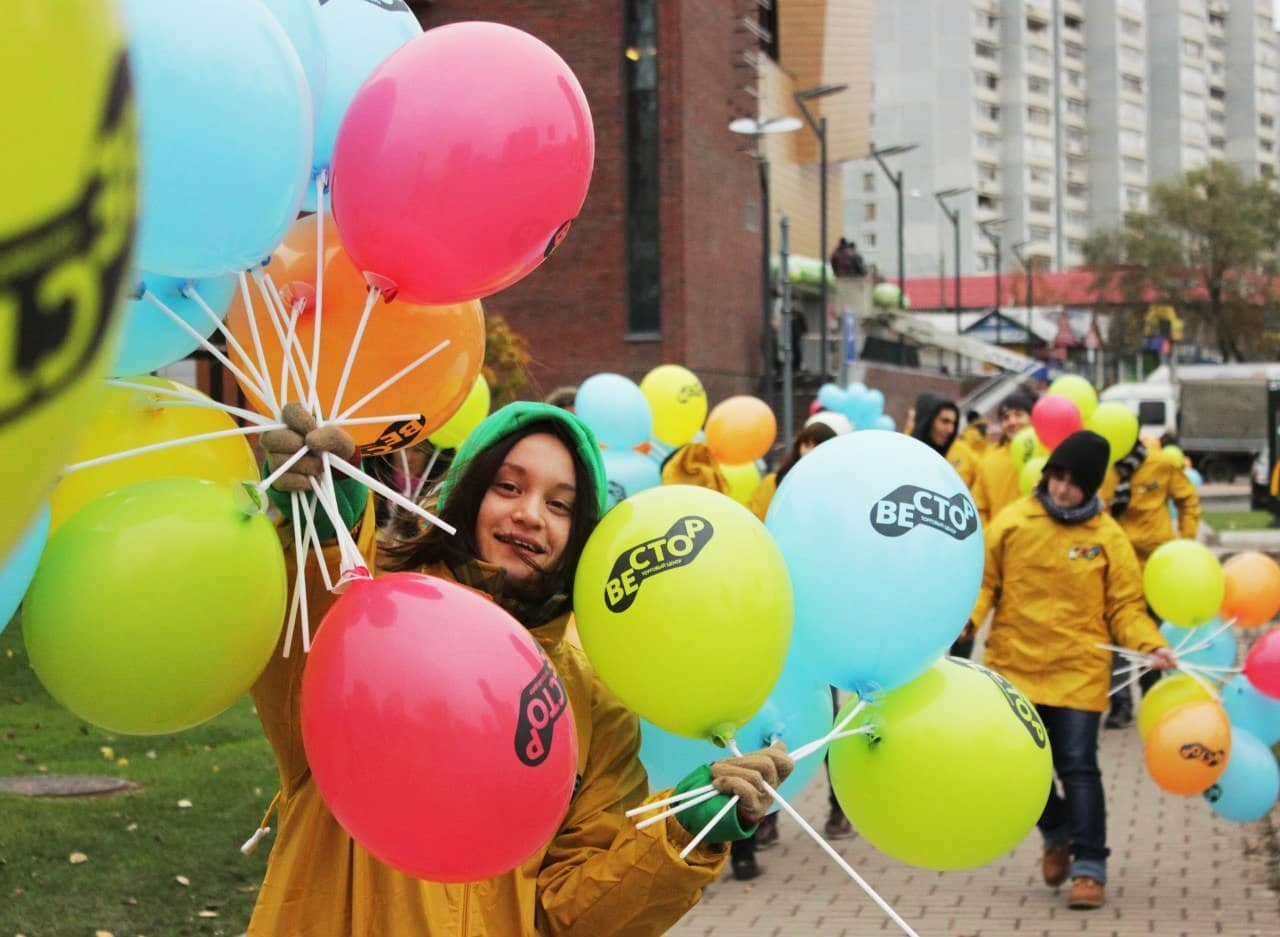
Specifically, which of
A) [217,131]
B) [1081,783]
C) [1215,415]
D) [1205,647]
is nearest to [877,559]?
[217,131]

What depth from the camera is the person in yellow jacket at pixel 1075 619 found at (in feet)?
22.9

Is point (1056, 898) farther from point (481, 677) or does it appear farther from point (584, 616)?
point (481, 677)

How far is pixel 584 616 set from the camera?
2.72 meters

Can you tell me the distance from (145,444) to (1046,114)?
99811 mm

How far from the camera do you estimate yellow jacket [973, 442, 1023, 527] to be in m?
11.0

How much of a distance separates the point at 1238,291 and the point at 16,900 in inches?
2369

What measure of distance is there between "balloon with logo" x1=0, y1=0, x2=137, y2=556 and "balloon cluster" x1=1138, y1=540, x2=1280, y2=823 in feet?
20.2

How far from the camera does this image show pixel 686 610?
102 inches

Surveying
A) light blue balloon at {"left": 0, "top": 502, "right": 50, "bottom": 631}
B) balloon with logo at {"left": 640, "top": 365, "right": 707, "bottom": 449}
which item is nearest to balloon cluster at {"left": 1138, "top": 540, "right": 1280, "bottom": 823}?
balloon with logo at {"left": 640, "top": 365, "right": 707, "bottom": 449}

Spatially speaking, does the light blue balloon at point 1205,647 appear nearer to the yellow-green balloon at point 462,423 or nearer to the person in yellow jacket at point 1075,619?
the person in yellow jacket at point 1075,619

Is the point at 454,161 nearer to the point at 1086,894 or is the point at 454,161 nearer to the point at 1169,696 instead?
the point at 1169,696

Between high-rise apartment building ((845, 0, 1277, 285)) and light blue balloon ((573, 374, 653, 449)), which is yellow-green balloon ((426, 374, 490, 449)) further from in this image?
high-rise apartment building ((845, 0, 1277, 285))

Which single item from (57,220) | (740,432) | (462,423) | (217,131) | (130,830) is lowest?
(130,830)

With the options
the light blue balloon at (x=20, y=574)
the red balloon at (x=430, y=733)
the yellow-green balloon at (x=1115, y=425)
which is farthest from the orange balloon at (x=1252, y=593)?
the light blue balloon at (x=20, y=574)
